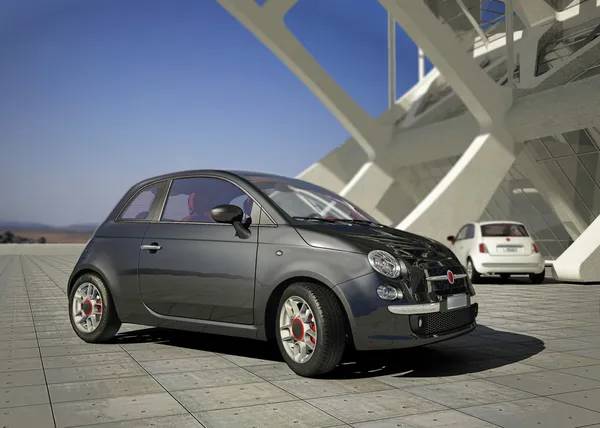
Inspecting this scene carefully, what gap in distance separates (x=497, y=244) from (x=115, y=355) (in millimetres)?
9970

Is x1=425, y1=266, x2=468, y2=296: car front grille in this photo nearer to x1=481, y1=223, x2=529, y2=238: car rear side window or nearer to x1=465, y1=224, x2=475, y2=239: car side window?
x1=481, y1=223, x2=529, y2=238: car rear side window

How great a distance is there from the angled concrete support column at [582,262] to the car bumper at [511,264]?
64 cm

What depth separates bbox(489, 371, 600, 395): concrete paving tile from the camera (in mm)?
4656

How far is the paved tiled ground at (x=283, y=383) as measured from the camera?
13.0 feet

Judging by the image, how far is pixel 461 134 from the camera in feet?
75.5

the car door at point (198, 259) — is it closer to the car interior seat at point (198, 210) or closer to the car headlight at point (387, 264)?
the car interior seat at point (198, 210)

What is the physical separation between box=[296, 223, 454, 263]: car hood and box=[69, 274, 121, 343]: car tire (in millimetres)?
2281

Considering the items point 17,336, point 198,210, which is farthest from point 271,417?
point 17,336

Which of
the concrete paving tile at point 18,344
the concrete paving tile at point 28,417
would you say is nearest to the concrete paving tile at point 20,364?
the concrete paving tile at point 18,344

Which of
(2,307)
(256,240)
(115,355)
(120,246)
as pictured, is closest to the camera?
(256,240)

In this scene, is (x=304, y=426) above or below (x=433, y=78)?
below

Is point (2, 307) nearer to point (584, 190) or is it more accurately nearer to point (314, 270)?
point (314, 270)

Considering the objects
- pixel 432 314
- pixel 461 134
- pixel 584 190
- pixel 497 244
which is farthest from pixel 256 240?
pixel 584 190

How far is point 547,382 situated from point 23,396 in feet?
11.8
